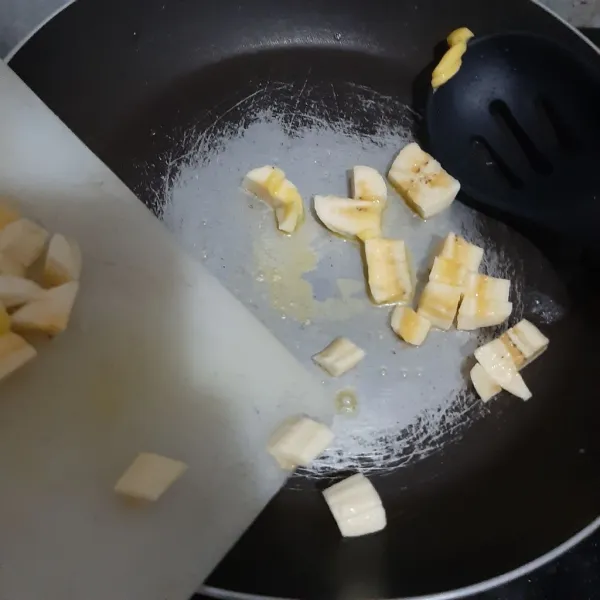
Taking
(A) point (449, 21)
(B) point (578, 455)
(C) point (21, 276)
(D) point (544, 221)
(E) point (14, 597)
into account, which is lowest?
(B) point (578, 455)

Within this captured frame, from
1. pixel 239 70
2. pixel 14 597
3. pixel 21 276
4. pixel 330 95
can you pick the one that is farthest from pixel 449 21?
pixel 14 597

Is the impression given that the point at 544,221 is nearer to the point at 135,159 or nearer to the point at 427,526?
the point at 427,526

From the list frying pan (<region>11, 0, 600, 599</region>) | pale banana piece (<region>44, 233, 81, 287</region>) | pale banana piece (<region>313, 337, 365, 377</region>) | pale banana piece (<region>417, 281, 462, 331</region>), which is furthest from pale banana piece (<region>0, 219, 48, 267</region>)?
pale banana piece (<region>417, 281, 462, 331</region>)

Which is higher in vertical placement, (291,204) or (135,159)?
(135,159)

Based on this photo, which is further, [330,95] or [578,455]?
[330,95]

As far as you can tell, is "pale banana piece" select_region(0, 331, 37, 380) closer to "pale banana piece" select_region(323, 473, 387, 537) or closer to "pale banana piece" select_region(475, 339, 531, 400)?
"pale banana piece" select_region(323, 473, 387, 537)

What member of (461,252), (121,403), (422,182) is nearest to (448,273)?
Result: (461,252)

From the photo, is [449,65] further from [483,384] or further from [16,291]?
[16,291]
